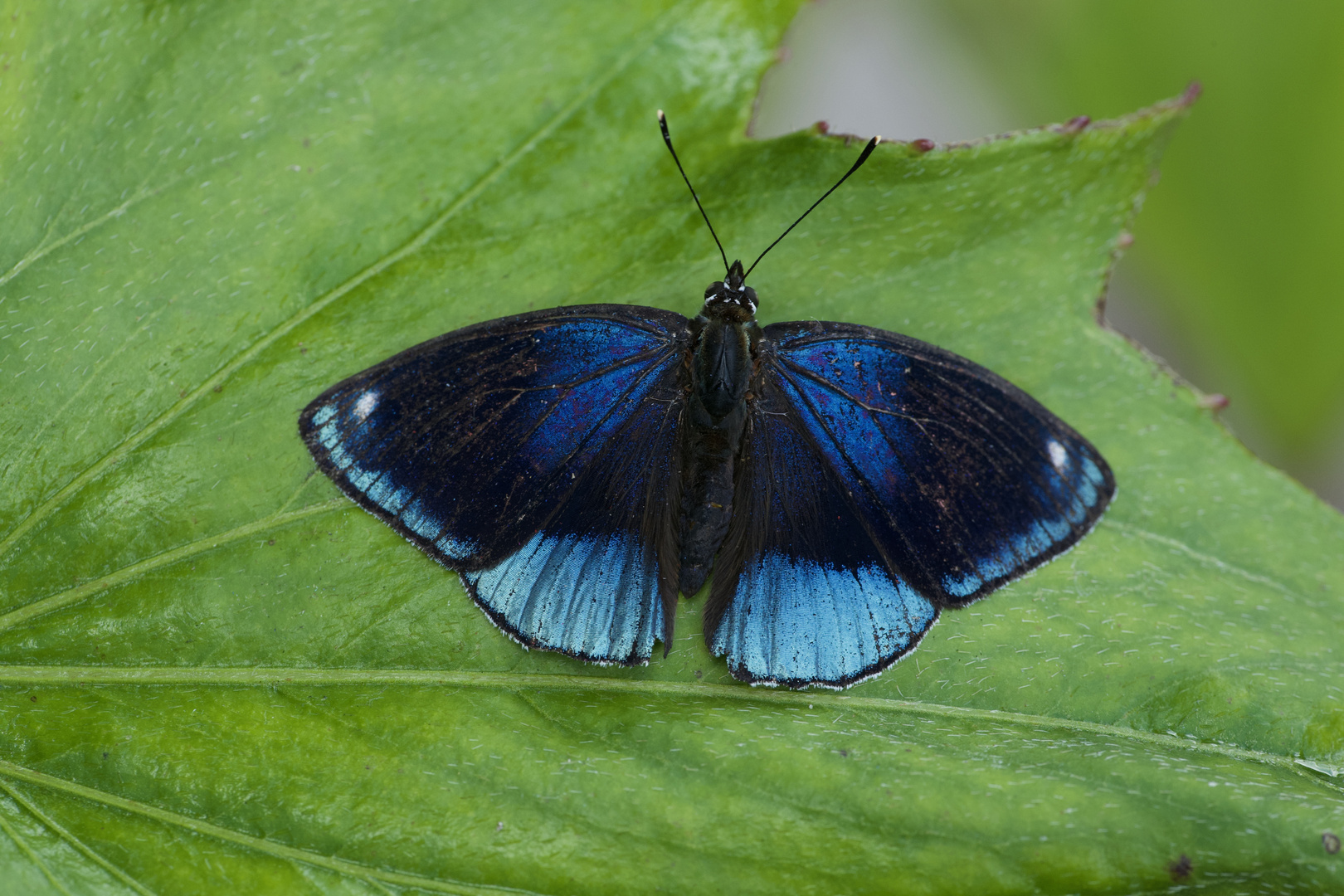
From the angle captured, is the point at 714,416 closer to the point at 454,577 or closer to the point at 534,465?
the point at 534,465

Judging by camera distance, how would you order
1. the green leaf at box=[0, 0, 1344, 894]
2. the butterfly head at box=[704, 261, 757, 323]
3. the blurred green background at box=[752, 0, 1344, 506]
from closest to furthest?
the green leaf at box=[0, 0, 1344, 894] → the butterfly head at box=[704, 261, 757, 323] → the blurred green background at box=[752, 0, 1344, 506]

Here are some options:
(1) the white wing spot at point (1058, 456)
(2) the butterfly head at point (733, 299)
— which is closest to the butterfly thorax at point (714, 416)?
(2) the butterfly head at point (733, 299)

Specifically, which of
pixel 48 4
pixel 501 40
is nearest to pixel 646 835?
pixel 501 40

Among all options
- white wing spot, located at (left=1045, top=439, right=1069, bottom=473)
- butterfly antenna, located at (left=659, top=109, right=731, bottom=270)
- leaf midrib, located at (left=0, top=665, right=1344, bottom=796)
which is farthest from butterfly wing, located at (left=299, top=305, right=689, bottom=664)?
white wing spot, located at (left=1045, top=439, right=1069, bottom=473)

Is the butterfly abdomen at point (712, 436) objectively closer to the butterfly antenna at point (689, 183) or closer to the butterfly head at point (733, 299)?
the butterfly head at point (733, 299)

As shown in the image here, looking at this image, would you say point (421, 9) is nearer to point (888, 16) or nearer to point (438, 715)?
point (438, 715)

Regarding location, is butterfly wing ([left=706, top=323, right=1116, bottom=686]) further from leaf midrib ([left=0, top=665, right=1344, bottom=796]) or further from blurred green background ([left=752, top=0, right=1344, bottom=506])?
blurred green background ([left=752, top=0, right=1344, bottom=506])

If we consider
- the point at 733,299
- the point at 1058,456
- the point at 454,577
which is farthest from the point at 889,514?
the point at 454,577
